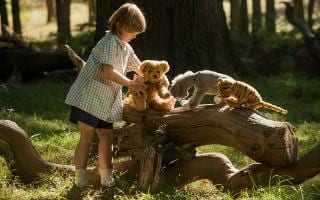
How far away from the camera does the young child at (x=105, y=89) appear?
5.30 m

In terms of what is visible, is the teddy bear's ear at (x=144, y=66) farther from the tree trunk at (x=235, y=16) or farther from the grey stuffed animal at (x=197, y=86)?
the tree trunk at (x=235, y=16)

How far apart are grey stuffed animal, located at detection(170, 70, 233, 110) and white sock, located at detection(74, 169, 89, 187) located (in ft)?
3.52

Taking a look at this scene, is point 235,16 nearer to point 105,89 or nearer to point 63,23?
point 63,23

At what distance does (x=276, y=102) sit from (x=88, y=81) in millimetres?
4551

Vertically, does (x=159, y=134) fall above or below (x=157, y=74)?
below

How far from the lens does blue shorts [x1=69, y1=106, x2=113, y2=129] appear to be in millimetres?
5418

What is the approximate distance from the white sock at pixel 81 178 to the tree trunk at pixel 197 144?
3.1 inches

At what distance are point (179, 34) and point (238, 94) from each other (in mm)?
5273

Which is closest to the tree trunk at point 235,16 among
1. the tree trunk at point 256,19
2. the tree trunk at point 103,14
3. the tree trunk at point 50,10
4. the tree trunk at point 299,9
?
the tree trunk at point 256,19

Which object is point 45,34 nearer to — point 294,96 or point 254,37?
point 254,37

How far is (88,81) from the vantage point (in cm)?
543

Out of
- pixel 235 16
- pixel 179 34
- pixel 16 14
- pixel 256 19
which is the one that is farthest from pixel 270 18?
pixel 16 14

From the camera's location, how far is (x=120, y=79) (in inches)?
207

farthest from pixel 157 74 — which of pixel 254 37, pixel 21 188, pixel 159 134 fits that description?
pixel 254 37
